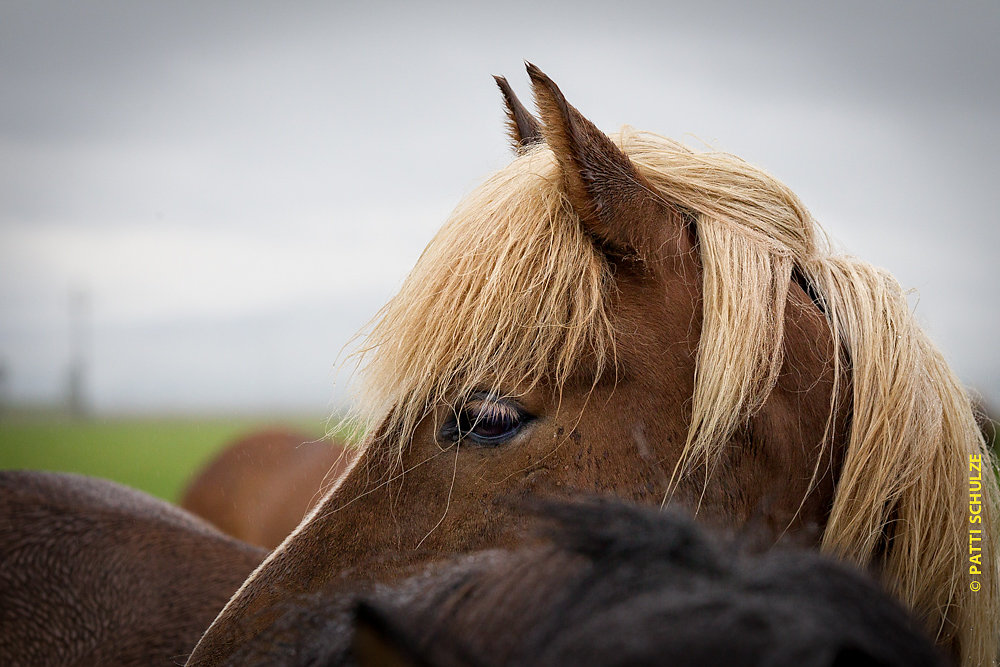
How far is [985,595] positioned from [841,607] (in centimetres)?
104

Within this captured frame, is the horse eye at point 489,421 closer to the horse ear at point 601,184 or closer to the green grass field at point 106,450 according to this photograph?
the horse ear at point 601,184

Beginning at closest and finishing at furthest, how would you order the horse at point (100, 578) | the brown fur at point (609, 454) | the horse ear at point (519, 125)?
the brown fur at point (609, 454)
the horse ear at point (519, 125)
the horse at point (100, 578)

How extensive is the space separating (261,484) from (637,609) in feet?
17.8

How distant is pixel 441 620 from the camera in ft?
2.27

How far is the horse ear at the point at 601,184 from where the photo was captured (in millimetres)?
1336

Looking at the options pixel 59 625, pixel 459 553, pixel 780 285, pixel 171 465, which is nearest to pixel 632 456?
pixel 459 553

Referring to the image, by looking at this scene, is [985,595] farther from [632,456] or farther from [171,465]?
[171,465]

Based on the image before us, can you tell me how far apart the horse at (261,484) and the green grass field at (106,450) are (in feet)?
20.1

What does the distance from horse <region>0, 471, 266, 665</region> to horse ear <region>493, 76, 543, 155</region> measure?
1663mm

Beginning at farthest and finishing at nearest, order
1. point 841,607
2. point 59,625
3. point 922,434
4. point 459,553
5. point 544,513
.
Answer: point 59,625 → point 922,434 → point 459,553 → point 544,513 → point 841,607
